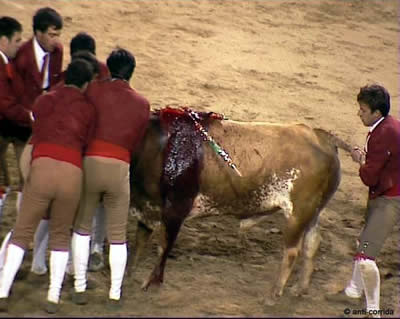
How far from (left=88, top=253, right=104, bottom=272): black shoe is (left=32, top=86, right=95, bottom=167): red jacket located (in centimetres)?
149

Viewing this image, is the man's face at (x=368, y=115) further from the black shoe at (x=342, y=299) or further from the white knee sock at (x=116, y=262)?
the white knee sock at (x=116, y=262)

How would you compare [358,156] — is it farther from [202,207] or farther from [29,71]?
[29,71]

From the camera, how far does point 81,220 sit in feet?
22.0

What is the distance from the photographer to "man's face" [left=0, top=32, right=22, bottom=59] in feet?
23.7

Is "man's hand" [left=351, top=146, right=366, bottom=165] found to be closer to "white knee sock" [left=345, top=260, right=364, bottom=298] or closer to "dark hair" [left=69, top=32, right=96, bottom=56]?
"white knee sock" [left=345, top=260, right=364, bottom=298]

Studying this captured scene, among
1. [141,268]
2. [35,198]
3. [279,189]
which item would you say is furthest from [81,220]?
[279,189]

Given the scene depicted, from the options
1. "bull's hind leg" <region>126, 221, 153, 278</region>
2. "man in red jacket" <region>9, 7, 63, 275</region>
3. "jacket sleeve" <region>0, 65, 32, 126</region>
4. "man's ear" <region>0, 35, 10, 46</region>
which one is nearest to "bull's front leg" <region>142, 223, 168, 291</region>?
"bull's hind leg" <region>126, 221, 153, 278</region>

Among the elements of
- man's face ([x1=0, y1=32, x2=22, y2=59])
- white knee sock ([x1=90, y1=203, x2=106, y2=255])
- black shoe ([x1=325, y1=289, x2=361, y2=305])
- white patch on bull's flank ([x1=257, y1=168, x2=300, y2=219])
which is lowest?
black shoe ([x1=325, y1=289, x2=361, y2=305])

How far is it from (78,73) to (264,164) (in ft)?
6.41

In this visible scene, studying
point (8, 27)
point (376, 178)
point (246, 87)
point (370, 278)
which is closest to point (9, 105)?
point (8, 27)

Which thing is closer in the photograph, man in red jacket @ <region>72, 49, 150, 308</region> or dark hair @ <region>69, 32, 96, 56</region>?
man in red jacket @ <region>72, 49, 150, 308</region>

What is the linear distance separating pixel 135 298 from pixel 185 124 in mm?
1590

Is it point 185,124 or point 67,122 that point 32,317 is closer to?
point 67,122

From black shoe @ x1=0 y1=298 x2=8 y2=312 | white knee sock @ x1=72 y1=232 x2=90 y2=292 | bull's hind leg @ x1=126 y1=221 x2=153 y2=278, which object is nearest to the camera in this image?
black shoe @ x1=0 y1=298 x2=8 y2=312
